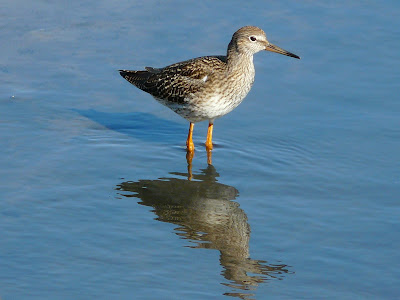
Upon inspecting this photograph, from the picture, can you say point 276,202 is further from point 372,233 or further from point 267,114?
point 267,114

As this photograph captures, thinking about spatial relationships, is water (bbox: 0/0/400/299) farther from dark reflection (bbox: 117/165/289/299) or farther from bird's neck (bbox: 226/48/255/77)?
bird's neck (bbox: 226/48/255/77)

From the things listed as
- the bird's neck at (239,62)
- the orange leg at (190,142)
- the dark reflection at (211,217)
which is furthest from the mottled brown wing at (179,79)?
the dark reflection at (211,217)

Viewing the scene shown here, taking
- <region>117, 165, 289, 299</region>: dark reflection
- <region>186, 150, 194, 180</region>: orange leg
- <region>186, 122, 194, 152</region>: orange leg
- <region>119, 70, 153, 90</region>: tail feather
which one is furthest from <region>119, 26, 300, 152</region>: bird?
<region>117, 165, 289, 299</region>: dark reflection

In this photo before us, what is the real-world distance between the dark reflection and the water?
0.08 ft

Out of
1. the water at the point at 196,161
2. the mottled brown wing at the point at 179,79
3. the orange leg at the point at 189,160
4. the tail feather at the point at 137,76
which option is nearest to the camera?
the water at the point at 196,161

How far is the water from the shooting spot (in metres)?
8.13

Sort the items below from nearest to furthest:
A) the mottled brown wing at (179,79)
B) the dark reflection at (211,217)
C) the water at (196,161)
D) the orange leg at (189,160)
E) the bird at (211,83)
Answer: the water at (196,161) < the dark reflection at (211,217) < the orange leg at (189,160) < the bird at (211,83) < the mottled brown wing at (179,79)

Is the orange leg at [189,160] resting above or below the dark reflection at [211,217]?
above

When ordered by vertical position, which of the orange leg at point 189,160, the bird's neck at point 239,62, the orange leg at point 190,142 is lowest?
the orange leg at point 189,160

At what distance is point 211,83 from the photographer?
11320 mm

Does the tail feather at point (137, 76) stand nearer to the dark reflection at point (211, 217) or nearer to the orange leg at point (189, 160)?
the orange leg at point (189, 160)

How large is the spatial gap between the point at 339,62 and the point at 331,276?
5.71 metres

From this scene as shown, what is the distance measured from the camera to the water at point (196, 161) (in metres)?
8.13

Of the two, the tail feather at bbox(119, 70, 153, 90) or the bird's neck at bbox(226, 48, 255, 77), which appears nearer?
the bird's neck at bbox(226, 48, 255, 77)
